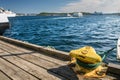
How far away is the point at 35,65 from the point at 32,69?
0.36 meters

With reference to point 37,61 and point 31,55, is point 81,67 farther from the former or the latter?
point 31,55

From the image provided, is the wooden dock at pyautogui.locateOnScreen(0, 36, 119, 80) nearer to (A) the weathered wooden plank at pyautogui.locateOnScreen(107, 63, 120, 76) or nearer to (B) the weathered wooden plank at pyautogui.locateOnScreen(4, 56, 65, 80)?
(B) the weathered wooden plank at pyautogui.locateOnScreen(4, 56, 65, 80)

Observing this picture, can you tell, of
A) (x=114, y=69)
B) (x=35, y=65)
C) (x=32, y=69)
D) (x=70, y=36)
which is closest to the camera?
(x=114, y=69)

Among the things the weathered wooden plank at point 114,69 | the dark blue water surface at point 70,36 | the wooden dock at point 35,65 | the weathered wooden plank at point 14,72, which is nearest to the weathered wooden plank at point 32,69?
the wooden dock at point 35,65

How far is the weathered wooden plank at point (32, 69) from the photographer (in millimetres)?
4508

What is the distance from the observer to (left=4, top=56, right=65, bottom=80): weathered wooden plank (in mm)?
4508

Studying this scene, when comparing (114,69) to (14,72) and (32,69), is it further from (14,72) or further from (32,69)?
(14,72)

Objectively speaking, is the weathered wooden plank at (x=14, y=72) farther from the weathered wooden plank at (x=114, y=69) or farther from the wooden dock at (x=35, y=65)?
the weathered wooden plank at (x=114, y=69)

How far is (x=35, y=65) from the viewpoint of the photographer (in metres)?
5.41

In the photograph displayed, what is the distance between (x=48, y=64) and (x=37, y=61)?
0.48 metres

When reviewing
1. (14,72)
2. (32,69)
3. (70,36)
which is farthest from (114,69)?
(70,36)

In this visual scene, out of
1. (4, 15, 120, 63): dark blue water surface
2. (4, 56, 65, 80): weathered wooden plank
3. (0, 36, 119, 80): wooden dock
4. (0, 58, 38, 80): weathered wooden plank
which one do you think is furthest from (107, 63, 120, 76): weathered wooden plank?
(4, 15, 120, 63): dark blue water surface

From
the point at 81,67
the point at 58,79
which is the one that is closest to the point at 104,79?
the point at 81,67

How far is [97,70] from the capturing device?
4555 millimetres
